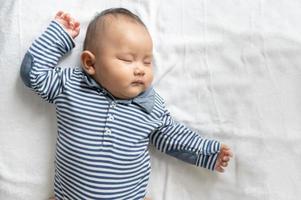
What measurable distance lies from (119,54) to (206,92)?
251 millimetres

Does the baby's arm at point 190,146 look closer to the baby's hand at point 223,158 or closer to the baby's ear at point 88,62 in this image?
the baby's hand at point 223,158

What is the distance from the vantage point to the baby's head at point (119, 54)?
996 millimetres

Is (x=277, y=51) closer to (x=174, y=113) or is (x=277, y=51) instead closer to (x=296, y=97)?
(x=296, y=97)

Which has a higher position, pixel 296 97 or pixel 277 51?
pixel 277 51

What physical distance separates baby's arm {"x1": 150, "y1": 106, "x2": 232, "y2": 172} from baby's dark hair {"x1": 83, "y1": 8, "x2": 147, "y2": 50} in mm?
247

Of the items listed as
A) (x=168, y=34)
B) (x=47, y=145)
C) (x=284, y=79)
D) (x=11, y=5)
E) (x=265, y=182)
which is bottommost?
(x=265, y=182)

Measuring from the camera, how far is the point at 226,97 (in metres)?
1.09

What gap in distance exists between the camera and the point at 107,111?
102 centimetres

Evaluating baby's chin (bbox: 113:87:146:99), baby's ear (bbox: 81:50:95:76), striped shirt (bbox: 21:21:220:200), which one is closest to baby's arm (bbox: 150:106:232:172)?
striped shirt (bbox: 21:21:220:200)

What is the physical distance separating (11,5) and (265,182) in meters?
0.78

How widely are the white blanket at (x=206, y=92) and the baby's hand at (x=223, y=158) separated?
0.02m

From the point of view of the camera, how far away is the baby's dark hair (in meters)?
1.03

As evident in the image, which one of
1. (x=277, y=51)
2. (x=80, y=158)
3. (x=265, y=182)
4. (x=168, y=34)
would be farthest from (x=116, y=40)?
(x=265, y=182)

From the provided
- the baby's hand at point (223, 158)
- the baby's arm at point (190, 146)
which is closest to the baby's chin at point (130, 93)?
the baby's arm at point (190, 146)
